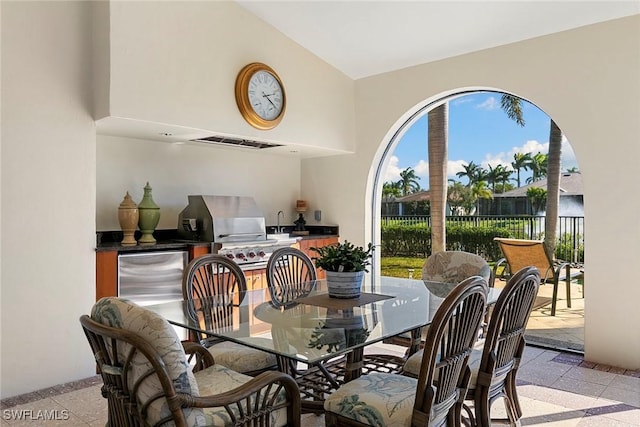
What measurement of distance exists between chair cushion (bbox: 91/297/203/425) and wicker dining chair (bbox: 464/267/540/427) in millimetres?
1295

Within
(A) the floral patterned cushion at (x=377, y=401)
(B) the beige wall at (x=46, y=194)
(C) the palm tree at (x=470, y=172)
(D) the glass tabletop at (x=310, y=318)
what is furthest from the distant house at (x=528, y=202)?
(B) the beige wall at (x=46, y=194)

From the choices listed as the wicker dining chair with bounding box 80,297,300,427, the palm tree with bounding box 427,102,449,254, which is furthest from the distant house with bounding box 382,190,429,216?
the wicker dining chair with bounding box 80,297,300,427

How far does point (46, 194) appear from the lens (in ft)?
10.6

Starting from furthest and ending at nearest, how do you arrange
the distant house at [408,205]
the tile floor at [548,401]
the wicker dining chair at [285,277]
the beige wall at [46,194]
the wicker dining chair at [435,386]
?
the distant house at [408,205] < the beige wall at [46,194] < the wicker dining chair at [285,277] < the tile floor at [548,401] < the wicker dining chair at [435,386]

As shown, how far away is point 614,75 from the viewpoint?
11.6ft

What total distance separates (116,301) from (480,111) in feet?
12.3

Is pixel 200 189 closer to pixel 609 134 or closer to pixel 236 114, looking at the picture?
pixel 236 114

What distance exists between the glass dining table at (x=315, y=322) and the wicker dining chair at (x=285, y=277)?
6 centimetres

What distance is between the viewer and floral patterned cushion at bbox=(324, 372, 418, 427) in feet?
6.00

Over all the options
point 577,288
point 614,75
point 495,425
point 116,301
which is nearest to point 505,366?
point 495,425

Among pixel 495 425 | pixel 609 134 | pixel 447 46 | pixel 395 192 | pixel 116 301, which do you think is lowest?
pixel 495 425

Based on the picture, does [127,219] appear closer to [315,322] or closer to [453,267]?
[315,322]

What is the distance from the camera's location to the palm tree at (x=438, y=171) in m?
4.57

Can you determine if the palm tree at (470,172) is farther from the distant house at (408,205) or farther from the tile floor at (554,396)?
the tile floor at (554,396)
